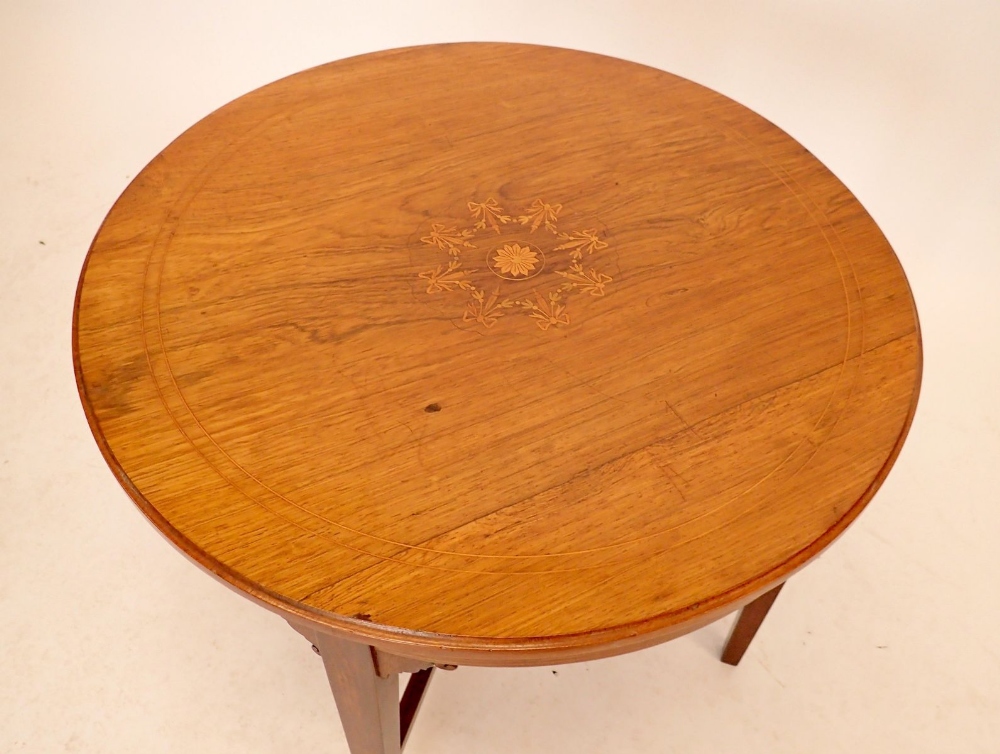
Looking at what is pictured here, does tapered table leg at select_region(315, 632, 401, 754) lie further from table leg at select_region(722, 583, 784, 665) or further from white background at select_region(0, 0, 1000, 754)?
table leg at select_region(722, 583, 784, 665)

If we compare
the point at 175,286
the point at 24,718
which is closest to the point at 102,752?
the point at 24,718

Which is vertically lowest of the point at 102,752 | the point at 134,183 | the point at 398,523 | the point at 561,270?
the point at 102,752

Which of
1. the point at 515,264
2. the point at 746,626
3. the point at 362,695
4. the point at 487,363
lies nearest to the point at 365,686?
the point at 362,695

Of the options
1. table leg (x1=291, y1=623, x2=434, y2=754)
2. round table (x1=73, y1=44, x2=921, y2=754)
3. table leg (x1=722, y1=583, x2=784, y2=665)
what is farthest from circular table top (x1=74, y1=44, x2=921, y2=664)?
table leg (x1=722, y1=583, x2=784, y2=665)

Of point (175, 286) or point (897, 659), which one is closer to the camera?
point (175, 286)

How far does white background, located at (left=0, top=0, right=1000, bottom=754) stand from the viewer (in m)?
1.92

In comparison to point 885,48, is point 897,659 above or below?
below

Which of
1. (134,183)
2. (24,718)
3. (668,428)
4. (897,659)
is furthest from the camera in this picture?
(897,659)

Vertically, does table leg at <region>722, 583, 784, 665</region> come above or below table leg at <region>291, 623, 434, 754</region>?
below

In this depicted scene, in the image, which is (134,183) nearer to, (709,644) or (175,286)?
(175,286)

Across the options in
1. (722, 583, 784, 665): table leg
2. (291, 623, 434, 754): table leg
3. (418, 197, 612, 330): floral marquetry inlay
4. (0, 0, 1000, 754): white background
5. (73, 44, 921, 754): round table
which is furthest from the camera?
(0, 0, 1000, 754): white background

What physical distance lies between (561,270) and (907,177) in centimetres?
156

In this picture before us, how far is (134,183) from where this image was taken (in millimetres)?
1729

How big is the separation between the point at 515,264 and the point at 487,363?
249 millimetres
